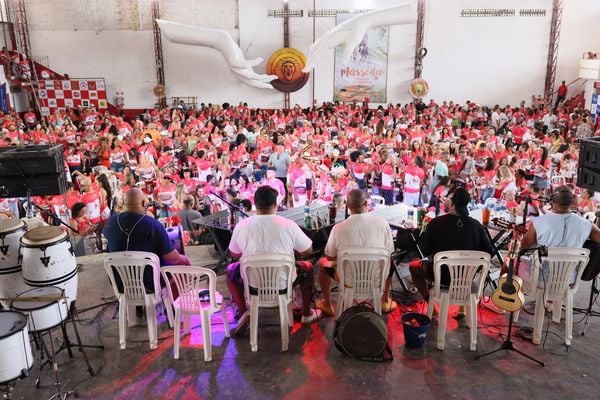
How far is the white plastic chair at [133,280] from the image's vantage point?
173 inches

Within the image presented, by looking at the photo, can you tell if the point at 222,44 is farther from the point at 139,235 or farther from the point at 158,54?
the point at 139,235

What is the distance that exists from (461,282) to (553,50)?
1864 centimetres

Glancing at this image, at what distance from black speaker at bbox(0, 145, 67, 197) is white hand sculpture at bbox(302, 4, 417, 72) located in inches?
560

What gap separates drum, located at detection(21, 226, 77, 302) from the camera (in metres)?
4.11

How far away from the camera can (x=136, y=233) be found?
4.60 metres

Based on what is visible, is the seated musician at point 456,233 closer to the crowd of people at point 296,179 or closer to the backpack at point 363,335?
the crowd of people at point 296,179

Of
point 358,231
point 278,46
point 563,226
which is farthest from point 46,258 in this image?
point 278,46

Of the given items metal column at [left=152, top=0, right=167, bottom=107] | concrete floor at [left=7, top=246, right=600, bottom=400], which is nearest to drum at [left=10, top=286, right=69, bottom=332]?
concrete floor at [left=7, top=246, right=600, bottom=400]

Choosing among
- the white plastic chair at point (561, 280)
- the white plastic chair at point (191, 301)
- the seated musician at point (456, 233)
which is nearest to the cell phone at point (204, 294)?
the white plastic chair at point (191, 301)

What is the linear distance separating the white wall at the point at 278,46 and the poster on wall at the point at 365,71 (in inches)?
11.7

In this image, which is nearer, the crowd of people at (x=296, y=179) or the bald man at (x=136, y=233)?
the bald man at (x=136, y=233)

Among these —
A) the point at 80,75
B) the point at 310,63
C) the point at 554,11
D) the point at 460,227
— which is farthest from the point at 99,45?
the point at 460,227

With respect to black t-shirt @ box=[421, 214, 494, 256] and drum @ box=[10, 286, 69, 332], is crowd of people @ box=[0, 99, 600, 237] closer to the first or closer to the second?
drum @ box=[10, 286, 69, 332]

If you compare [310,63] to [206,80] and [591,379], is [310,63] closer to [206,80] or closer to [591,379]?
[206,80]
